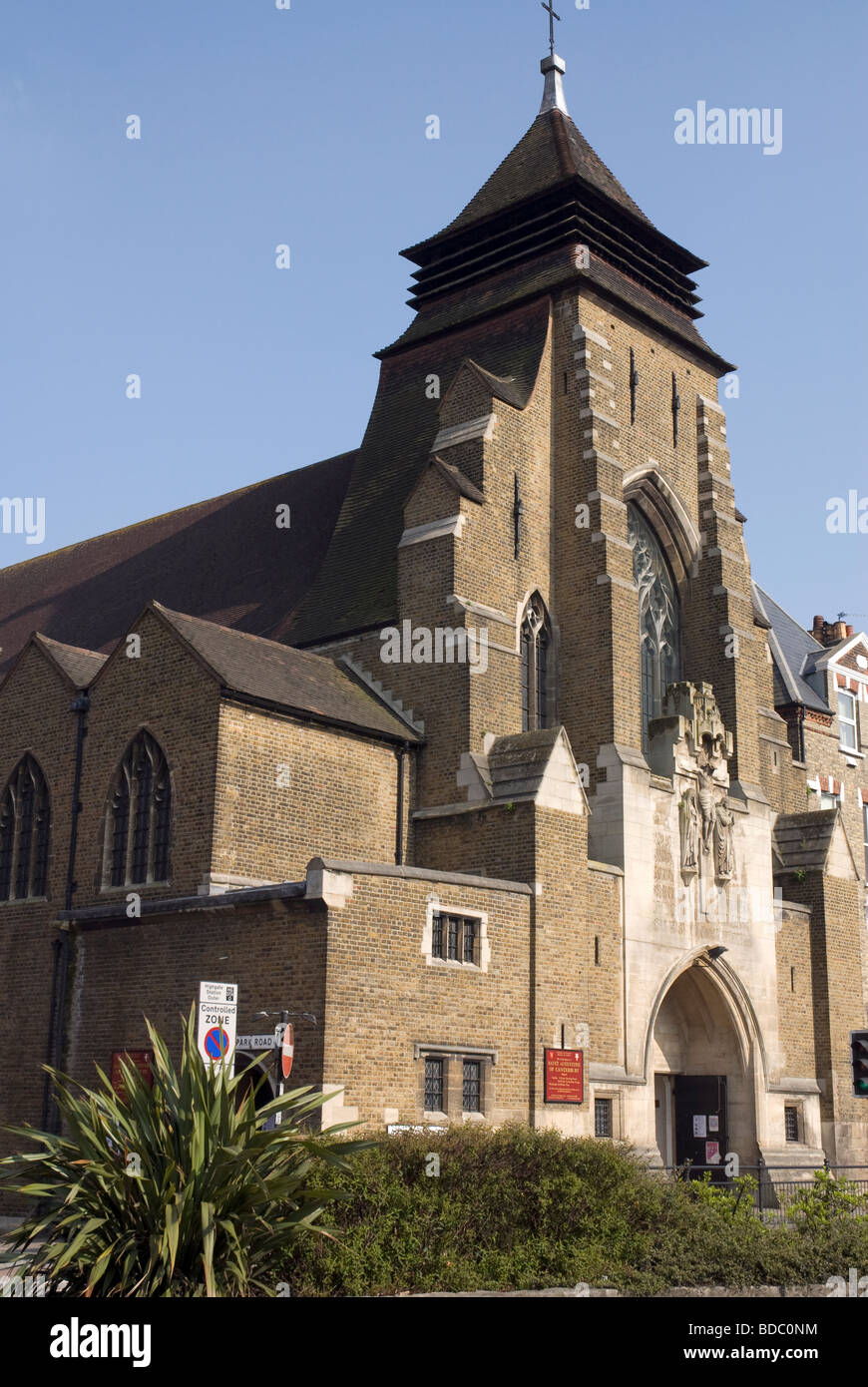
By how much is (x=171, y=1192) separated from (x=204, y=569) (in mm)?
23135

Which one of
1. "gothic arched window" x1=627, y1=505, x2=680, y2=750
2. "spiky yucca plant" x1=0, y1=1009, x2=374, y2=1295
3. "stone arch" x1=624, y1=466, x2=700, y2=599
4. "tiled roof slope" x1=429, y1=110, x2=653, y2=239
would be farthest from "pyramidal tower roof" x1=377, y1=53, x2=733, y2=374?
"spiky yucca plant" x1=0, y1=1009, x2=374, y2=1295

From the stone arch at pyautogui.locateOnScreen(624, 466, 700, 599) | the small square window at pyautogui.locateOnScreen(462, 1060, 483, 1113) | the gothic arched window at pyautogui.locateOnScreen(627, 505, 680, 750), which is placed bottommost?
the small square window at pyautogui.locateOnScreen(462, 1060, 483, 1113)

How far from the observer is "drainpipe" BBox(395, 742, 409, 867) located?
81.3 ft

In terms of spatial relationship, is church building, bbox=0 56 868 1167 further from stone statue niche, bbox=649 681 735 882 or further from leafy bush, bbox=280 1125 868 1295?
leafy bush, bbox=280 1125 868 1295

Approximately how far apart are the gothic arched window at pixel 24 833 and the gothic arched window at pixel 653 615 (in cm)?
1191

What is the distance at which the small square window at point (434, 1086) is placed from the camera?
795 inches

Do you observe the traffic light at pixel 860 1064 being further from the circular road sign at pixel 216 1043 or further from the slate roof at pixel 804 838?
the slate roof at pixel 804 838

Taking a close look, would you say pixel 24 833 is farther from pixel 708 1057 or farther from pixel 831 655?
pixel 831 655

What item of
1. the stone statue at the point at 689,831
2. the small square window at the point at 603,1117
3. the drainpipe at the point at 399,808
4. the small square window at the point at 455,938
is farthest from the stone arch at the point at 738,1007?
the small square window at the point at 455,938

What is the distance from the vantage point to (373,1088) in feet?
63.1

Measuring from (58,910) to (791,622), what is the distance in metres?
26.9

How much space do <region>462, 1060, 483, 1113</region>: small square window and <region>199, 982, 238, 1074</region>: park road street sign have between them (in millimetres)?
7212
